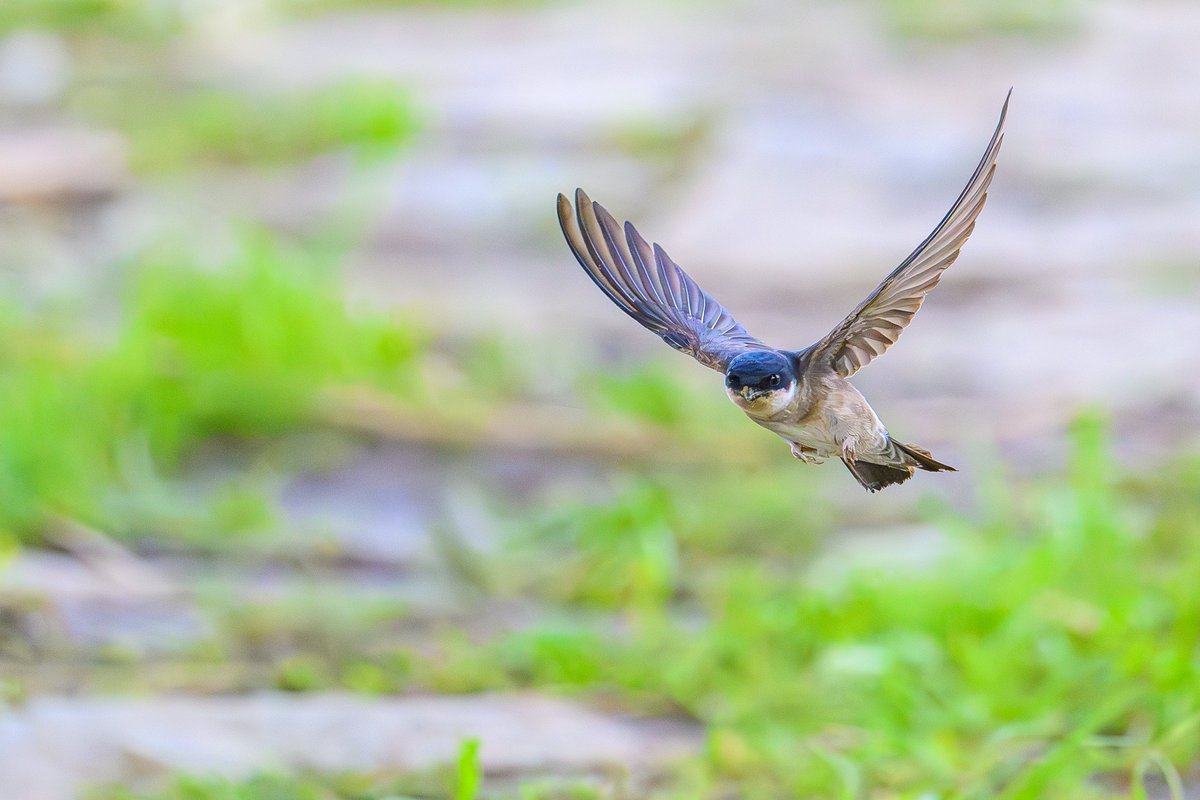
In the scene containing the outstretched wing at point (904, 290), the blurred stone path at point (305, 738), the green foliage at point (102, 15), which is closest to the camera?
the outstretched wing at point (904, 290)

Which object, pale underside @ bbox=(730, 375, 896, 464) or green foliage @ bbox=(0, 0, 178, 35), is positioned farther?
green foliage @ bbox=(0, 0, 178, 35)

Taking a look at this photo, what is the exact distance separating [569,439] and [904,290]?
2.39 metres

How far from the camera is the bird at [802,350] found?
0.84 metres

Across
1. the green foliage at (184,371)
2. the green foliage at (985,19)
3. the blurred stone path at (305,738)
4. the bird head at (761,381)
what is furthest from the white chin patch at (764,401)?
the green foliage at (985,19)

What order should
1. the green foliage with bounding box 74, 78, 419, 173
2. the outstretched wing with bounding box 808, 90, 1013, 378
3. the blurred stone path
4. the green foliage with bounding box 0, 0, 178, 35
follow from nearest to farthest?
the outstretched wing with bounding box 808, 90, 1013, 378, the blurred stone path, the green foliage with bounding box 74, 78, 419, 173, the green foliage with bounding box 0, 0, 178, 35

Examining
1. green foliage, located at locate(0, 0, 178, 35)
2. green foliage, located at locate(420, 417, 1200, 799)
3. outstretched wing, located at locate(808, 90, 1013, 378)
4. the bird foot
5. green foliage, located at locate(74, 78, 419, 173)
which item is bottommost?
the bird foot

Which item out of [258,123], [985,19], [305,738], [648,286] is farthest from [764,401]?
[985,19]

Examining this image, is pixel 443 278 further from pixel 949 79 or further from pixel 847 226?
pixel 949 79

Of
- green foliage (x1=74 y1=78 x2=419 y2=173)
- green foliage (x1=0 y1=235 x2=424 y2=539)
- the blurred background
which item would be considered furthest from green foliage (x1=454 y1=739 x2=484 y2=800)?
green foliage (x1=74 y1=78 x2=419 y2=173)

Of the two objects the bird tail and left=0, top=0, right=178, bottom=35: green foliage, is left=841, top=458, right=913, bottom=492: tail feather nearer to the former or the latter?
the bird tail

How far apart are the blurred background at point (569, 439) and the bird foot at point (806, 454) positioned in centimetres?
71

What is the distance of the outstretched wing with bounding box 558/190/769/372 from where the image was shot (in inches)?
33.8

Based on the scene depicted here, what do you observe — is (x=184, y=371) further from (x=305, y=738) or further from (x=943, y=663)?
(x=943, y=663)

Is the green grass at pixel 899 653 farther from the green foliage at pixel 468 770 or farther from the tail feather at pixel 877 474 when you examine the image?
the tail feather at pixel 877 474
